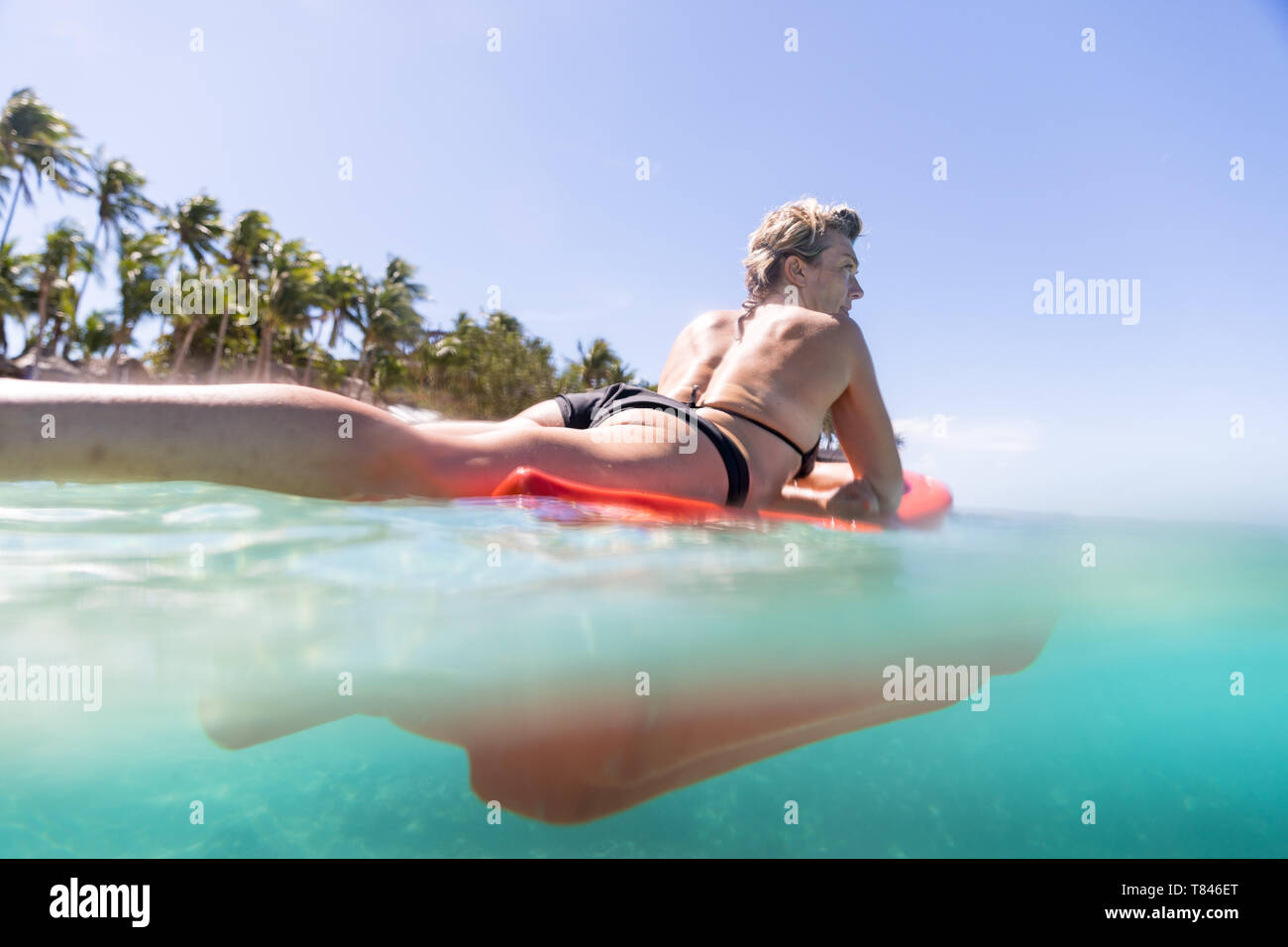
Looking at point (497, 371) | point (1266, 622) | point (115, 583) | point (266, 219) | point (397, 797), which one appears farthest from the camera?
point (497, 371)

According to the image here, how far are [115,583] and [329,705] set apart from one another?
2.57ft

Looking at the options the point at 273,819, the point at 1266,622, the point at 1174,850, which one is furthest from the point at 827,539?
the point at 273,819

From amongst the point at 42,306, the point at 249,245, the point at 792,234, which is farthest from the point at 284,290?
the point at 792,234

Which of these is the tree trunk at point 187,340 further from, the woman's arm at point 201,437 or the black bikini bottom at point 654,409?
the woman's arm at point 201,437

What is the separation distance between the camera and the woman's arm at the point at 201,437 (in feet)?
5.81

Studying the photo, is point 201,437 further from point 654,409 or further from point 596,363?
point 596,363

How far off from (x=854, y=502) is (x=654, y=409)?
1100 mm

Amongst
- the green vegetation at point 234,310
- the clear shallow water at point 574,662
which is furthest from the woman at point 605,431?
the green vegetation at point 234,310

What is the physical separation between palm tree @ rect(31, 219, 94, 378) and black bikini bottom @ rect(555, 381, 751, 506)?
3399cm

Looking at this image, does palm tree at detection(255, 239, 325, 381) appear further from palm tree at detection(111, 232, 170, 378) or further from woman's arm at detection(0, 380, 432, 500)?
woman's arm at detection(0, 380, 432, 500)

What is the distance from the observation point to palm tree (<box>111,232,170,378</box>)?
28500 mm

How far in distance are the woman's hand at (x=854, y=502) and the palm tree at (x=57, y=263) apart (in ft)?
115

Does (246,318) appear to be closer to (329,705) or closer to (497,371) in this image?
(497,371)
